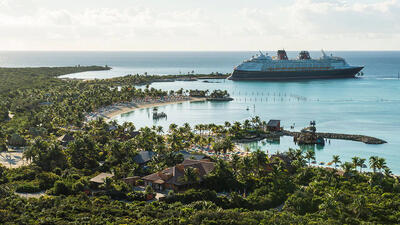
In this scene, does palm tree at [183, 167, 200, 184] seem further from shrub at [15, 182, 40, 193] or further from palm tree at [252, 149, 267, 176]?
shrub at [15, 182, 40, 193]

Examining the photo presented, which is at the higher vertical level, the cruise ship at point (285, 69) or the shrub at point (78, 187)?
the cruise ship at point (285, 69)

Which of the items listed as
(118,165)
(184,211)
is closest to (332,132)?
(118,165)

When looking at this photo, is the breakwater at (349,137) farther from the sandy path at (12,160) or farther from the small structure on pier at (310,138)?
the sandy path at (12,160)

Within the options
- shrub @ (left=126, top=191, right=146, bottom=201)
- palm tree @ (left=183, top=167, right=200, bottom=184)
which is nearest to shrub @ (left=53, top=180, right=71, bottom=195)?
shrub @ (left=126, top=191, right=146, bottom=201)

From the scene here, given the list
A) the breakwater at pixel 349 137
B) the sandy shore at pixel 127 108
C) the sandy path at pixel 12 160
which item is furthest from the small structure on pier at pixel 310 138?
the sandy path at pixel 12 160

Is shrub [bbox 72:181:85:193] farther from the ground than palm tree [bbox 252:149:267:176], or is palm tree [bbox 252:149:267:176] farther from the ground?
palm tree [bbox 252:149:267:176]

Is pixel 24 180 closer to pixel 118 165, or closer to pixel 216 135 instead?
pixel 118 165

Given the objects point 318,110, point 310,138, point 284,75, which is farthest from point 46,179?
point 284,75

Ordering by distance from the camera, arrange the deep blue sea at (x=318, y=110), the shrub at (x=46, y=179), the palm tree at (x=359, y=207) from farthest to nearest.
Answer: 1. the deep blue sea at (x=318, y=110)
2. the shrub at (x=46, y=179)
3. the palm tree at (x=359, y=207)
